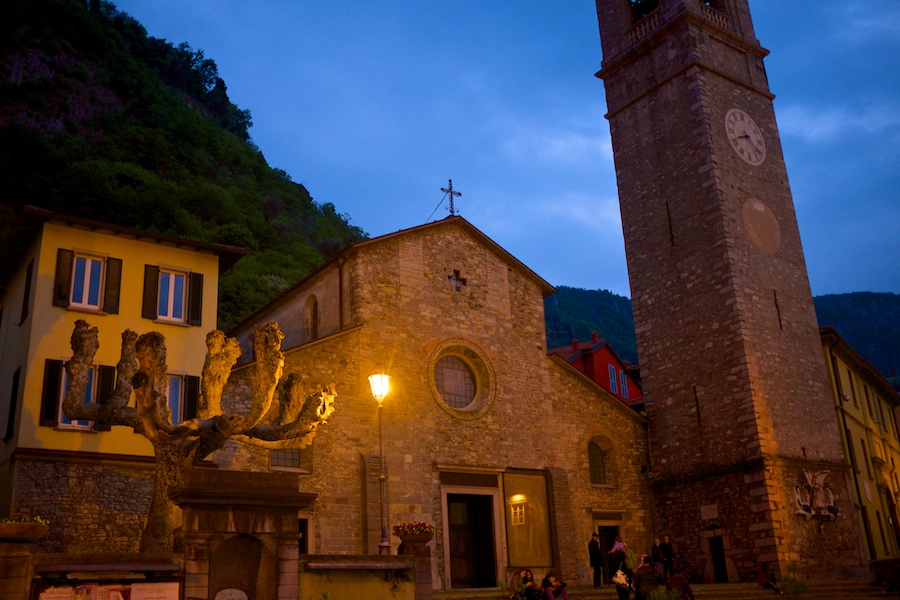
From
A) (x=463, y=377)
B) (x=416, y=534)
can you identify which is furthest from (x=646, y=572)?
(x=463, y=377)

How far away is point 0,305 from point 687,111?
19.4 m

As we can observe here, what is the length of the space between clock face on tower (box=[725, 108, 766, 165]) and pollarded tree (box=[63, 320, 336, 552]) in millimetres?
16415

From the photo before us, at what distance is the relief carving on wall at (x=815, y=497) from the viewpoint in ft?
68.9

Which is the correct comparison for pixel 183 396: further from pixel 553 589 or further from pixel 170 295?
pixel 553 589

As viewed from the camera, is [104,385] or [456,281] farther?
[456,281]

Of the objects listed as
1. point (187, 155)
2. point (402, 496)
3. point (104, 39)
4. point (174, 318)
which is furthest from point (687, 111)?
point (104, 39)

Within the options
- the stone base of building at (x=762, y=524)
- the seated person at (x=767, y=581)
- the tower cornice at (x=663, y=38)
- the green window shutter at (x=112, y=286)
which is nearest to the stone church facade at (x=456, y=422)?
the stone base of building at (x=762, y=524)

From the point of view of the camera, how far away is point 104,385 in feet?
52.4

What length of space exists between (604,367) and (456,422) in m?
15.9

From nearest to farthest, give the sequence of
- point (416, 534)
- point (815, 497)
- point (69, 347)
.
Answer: point (416, 534) < point (69, 347) < point (815, 497)

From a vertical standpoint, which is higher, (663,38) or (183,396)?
(663,38)

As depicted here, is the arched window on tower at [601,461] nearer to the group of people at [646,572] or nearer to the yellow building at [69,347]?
the group of people at [646,572]

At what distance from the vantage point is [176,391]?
16.9 metres

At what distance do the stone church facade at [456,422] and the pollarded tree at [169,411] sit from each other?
11.6ft
